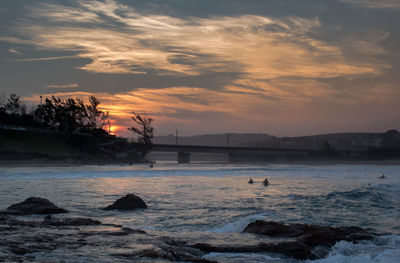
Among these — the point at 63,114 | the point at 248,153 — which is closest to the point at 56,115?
the point at 63,114

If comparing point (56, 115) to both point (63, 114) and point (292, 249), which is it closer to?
point (63, 114)

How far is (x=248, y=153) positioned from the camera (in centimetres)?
15400

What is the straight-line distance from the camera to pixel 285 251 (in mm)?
8883

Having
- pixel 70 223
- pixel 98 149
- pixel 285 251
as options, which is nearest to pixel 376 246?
pixel 285 251

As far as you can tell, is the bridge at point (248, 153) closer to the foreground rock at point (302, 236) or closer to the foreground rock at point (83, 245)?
the foreground rock at point (302, 236)

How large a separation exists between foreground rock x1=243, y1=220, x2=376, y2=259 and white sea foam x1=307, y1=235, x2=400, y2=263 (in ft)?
0.84

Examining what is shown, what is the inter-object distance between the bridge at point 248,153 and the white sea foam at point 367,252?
122 m

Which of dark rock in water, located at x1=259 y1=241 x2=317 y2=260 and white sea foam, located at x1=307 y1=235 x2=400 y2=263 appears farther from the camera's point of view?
dark rock in water, located at x1=259 y1=241 x2=317 y2=260

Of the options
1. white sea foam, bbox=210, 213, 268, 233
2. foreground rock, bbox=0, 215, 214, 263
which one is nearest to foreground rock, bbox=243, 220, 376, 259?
white sea foam, bbox=210, 213, 268, 233

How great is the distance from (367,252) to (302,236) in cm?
158

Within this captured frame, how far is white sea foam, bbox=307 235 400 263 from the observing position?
335 inches

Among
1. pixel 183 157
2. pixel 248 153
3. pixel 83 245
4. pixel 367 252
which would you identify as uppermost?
pixel 248 153

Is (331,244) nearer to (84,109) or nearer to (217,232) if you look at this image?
(217,232)

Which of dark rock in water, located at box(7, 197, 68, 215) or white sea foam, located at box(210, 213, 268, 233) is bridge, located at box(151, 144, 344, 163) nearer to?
dark rock in water, located at box(7, 197, 68, 215)
